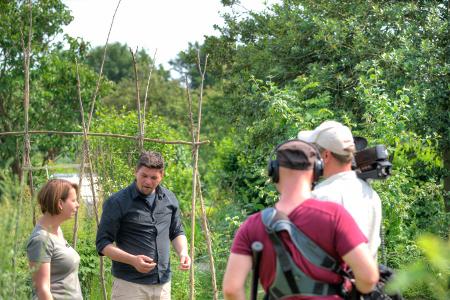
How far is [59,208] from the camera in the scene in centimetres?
412

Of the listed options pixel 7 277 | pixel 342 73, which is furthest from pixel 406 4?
pixel 7 277

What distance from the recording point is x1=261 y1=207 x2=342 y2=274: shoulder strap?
9.14 feet

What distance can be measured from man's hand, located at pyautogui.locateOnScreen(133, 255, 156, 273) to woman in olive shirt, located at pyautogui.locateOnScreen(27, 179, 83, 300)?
0.56m

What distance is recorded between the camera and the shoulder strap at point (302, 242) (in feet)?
9.14

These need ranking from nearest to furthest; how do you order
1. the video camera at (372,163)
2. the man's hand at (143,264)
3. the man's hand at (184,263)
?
the video camera at (372,163) → the man's hand at (143,264) → the man's hand at (184,263)

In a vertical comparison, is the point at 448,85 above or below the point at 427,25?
below

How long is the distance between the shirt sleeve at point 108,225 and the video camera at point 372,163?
181cm

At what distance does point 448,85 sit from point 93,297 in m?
4.49

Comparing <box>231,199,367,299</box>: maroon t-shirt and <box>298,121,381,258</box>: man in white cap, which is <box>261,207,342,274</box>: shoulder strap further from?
<box>298,121,381,258</box>: man in white cap

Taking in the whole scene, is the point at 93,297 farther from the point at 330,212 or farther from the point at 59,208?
the point at 330,212

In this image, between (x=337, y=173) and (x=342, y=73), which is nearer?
(x=337, y=173)

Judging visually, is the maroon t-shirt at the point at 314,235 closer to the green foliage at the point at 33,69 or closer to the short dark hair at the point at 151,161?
the short dark hair at the point at 151,161

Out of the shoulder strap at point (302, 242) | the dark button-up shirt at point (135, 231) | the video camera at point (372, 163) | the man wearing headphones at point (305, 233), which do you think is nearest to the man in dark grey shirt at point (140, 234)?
the dark button-up shirt at point (135, 231)

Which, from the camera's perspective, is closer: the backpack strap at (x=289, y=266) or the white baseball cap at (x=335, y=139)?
the backpack strap at (x=289, y=266)
